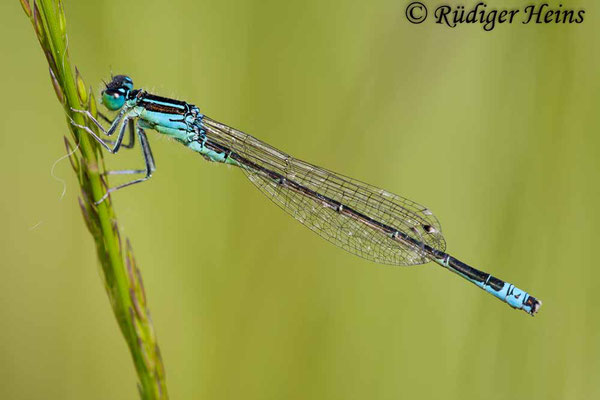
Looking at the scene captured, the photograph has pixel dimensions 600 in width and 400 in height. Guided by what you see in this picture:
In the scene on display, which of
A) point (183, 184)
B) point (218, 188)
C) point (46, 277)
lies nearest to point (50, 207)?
point (46, 277)

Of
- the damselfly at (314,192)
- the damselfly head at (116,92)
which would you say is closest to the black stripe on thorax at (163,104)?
the damselfly at (314,192)

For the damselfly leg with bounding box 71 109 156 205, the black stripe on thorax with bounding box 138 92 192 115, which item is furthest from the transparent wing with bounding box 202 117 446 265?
the damselfly leg with bounding box 71 109 156 205

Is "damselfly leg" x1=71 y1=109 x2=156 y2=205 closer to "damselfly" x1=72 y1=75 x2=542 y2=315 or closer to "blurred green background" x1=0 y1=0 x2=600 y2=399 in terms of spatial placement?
"damselfly" x1=72 y1=75 x2=542 y2=315

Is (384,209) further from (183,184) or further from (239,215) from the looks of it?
(183,184)

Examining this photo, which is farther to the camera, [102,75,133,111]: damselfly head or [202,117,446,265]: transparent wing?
[202,117,446,265]: transparent wing

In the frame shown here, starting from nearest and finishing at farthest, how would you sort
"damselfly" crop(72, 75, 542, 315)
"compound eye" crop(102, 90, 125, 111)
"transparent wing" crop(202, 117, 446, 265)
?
1. "compound eye" crop(102, 90, 125, 111)
2. "damselfly" crop(72, 75, 542, 315)
3. "transparent wing" crop(202, 117, 446, 265)

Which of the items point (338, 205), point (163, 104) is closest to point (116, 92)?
point (163, 104)

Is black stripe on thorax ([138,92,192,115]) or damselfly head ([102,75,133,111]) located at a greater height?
black stripe on thorax ([138,92,192,115])
